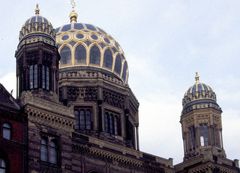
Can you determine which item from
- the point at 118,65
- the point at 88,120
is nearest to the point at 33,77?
the point at 88,120

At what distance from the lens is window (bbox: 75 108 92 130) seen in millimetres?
55156

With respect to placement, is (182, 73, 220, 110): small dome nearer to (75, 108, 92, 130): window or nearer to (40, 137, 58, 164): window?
(75, 108, 92, 130): window

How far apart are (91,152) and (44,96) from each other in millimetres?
5295

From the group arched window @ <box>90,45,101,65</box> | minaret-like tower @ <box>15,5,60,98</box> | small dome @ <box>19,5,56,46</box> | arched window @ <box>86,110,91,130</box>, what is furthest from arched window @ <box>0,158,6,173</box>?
arched window @ <box>90,45,101,65</box>

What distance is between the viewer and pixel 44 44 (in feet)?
158

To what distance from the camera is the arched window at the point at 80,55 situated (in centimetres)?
5831

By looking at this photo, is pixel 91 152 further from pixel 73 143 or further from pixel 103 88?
pixel 103 88

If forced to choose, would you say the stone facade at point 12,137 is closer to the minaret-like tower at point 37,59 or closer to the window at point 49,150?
the window at point 49,150

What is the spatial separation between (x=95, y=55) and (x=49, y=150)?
58.1 ft

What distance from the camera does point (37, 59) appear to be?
156 ft

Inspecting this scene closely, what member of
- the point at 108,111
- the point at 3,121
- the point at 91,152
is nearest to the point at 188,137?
the point at 108,111

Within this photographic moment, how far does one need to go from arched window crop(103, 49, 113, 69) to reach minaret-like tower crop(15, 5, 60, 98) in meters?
10.3

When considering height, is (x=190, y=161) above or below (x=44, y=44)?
below

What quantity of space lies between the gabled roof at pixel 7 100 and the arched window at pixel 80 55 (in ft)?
49.9
